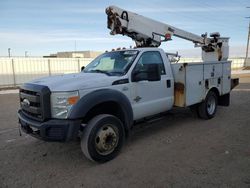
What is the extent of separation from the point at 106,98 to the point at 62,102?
0.78 m

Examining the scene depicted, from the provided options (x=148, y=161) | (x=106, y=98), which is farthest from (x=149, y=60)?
(x=148, y=161)

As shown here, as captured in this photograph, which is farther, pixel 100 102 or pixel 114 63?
pixel 114 63

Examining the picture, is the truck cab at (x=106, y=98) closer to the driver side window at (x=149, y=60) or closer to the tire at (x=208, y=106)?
the driver side window at (x=149, y=60)

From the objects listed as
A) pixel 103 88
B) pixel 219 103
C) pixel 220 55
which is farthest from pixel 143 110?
pixel 220 55

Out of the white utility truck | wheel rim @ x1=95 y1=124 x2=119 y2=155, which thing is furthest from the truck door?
wheel rim @ x1=95 y1=124 x2=119 y2=155

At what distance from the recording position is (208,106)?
741cm

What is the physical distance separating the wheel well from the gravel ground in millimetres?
720

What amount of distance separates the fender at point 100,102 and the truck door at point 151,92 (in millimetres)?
314

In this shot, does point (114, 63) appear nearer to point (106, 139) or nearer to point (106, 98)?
point (106, 98)

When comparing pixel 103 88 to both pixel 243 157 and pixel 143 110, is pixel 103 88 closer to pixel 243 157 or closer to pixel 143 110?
pixel 143 110

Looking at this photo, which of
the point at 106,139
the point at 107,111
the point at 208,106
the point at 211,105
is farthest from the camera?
the point at 211,105

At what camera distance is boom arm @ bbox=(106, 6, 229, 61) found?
6.29 m

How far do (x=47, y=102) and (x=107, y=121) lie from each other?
3.55ft

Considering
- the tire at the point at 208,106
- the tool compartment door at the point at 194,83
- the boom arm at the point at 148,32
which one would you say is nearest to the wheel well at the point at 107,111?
the tool compartment door at the point at 194,83
